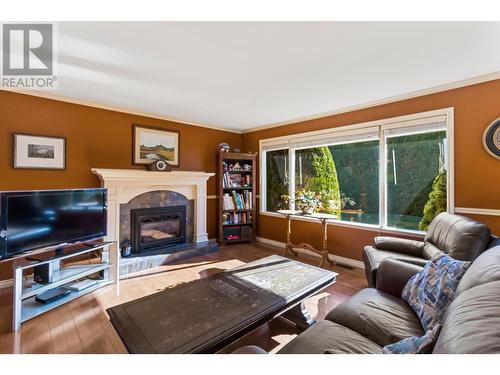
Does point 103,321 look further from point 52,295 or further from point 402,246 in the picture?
point 402,246

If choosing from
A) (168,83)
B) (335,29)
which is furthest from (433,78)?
(168,83)

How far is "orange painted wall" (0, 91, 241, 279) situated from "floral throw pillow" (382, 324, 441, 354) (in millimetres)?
3717

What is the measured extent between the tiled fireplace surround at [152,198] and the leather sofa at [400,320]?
2.77 metres

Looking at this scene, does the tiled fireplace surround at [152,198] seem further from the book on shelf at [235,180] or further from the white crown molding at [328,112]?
the white crown molding at [328,112]

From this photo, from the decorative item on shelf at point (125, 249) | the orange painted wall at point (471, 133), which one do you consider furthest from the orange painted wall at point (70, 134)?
the orange painted wall at point (471, 133)

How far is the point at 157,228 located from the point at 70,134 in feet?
5.86

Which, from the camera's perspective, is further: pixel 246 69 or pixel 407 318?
pixel 246 69
